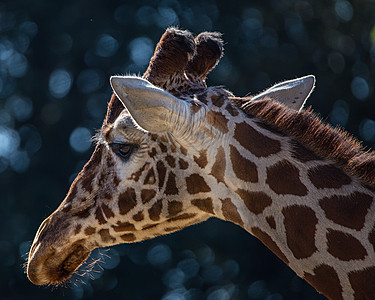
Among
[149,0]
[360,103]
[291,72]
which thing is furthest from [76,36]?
[360,103]

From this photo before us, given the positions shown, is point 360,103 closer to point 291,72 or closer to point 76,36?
point 291,72

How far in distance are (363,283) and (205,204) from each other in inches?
34.6

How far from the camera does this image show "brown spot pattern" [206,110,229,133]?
3.21m

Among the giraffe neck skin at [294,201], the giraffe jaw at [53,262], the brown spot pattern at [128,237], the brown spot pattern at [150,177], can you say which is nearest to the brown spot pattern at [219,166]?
the giraffe neck skin at [294,201]

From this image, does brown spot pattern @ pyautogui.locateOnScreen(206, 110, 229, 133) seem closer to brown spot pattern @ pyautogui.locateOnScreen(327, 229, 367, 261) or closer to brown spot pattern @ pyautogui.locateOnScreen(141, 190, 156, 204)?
brown spot pattern @ pyautogui.locateOnScreen(141, 190, 156, 204)

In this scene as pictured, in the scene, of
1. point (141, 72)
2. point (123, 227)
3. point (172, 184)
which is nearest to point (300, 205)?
point (172, 184)

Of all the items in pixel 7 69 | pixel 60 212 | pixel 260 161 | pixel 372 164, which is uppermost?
pixel 372 164

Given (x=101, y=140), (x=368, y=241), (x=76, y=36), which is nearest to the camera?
(x=368, y=241)

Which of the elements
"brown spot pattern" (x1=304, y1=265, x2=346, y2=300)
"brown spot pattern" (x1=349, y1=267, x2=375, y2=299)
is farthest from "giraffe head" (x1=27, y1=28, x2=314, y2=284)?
"brown spot pattern" (x1=349, y1=267, x2=375, y2=299)

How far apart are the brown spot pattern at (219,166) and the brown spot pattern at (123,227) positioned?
58 cm

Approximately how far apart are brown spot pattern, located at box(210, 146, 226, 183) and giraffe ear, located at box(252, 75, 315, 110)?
682mm

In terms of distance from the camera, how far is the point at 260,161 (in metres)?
3.04

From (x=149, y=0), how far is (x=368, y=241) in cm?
1443

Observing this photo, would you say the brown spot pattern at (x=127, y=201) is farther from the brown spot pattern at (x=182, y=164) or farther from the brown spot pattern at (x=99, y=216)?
the brown spot pattern at (x=182, y=164)
